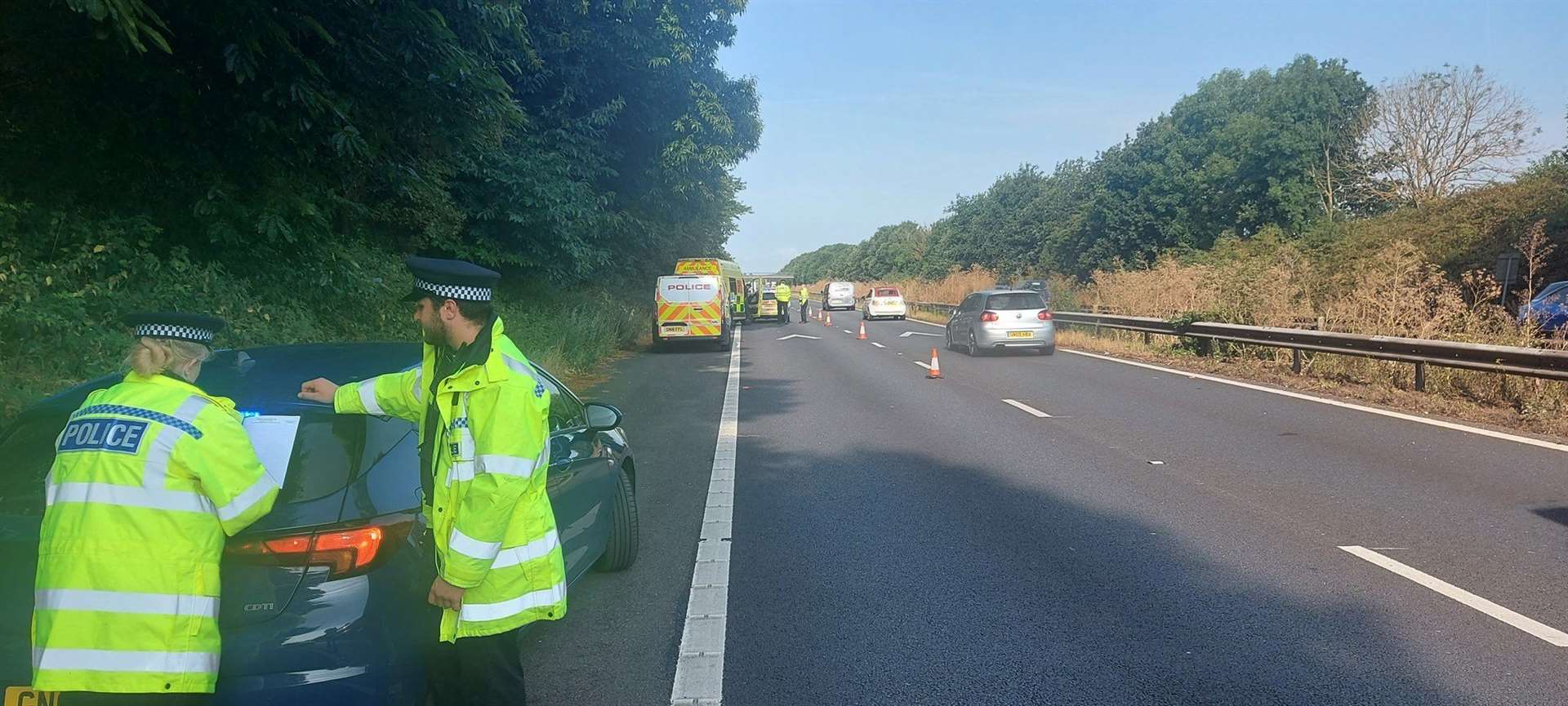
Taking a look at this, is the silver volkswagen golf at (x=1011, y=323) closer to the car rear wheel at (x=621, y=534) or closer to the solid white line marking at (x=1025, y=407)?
the solid white line marking at (x=1025, y=407)

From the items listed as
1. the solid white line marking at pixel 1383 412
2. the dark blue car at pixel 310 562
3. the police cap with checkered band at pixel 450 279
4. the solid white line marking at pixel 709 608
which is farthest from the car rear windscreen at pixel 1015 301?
the police cap with checkered band at pixel 450 279

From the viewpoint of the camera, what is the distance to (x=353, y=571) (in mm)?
2924

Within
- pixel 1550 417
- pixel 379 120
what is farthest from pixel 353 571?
pixel 1550 417

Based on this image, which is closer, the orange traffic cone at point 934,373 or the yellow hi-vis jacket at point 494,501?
the yellow hi-vis jacket at point 494,501

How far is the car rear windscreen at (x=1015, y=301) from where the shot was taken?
21.3m

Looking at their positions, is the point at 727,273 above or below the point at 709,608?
above

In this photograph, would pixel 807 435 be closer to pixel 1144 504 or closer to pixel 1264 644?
pixel 1144 504

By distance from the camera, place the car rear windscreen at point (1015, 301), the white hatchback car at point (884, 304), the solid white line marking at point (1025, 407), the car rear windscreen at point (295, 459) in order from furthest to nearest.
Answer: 1. the white hatchback car at point (884, 304)
2. the car rear windscreen at point (1015, 301)
3. the solid white line marking at point (1025, 407)
4. the car rear windscreen at point (295, 459)

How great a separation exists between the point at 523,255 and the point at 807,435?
31.7ft

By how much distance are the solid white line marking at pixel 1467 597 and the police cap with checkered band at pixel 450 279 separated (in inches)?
181

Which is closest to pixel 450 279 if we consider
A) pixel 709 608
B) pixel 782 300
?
pixel 709 608

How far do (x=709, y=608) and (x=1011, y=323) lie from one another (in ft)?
56.3

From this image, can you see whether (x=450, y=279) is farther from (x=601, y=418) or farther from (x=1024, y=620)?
(x=1024, y=620)

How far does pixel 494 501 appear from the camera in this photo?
105 inches
